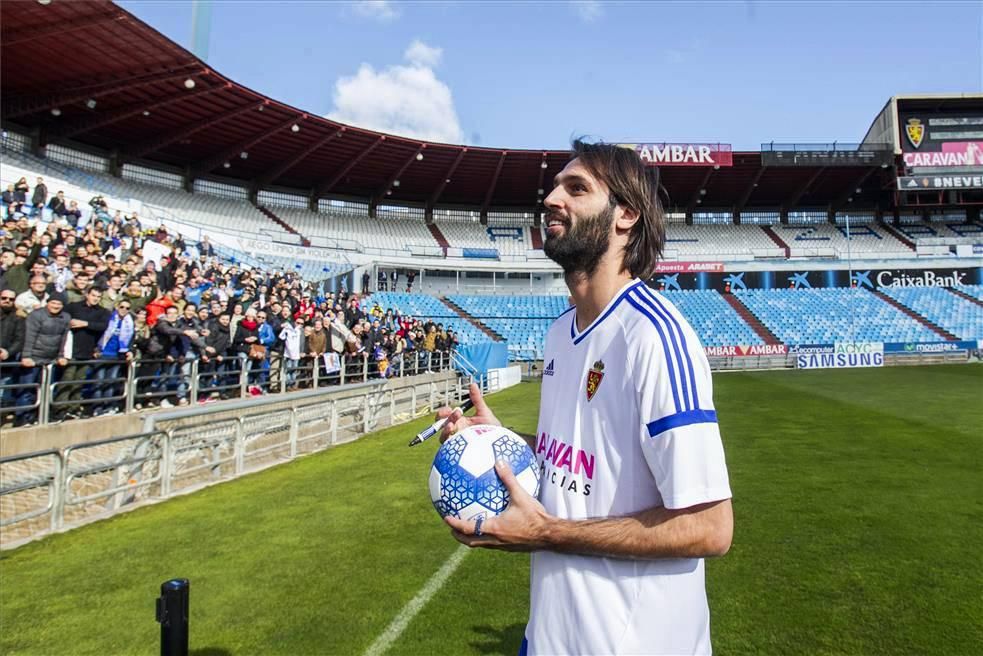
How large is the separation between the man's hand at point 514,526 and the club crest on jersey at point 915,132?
57.4m

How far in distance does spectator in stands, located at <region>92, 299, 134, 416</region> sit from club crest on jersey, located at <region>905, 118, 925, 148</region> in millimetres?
55488

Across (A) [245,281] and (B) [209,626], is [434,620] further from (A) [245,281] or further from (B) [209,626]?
(A) [245,281]

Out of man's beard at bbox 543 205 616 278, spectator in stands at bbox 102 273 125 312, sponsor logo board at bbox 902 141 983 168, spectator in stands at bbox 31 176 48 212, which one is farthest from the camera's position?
sponsor logo board at bbox 902 141 983 168

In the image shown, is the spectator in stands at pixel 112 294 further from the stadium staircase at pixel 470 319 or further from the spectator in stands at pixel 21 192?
the stadium staircase at pixel 470 319

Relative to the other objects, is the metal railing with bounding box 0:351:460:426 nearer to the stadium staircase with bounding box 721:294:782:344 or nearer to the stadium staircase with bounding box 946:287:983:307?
the stadium staircase with bounding box 721:294:782:344

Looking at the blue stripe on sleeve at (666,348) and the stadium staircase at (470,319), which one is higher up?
the stadium staircase at (470,319)

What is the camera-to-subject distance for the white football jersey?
1.43m

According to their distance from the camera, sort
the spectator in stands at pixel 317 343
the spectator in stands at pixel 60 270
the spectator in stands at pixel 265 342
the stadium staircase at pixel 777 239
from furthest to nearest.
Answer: the stadium staircase at pixel 777 239 < the spectator in stands at pixel 317 343 < the spectator in stands at pixel 265 342 < the spectator in stands at pixel 60 270

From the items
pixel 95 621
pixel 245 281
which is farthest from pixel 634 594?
pixel 245 281

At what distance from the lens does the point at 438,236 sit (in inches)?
1911

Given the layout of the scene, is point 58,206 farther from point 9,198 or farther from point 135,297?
point 135,297

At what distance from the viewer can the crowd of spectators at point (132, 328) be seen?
8.09 m

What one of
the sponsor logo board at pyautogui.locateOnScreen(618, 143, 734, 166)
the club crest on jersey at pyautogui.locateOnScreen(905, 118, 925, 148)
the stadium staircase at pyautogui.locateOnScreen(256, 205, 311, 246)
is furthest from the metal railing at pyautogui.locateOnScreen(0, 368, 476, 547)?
the club crest on jersey at pyautogui.locateOnScreen(905, 118, 925, 148)

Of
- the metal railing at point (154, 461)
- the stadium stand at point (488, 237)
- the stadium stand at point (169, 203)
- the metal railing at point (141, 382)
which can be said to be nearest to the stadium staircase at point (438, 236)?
the stadium stand at point (488, 237)
